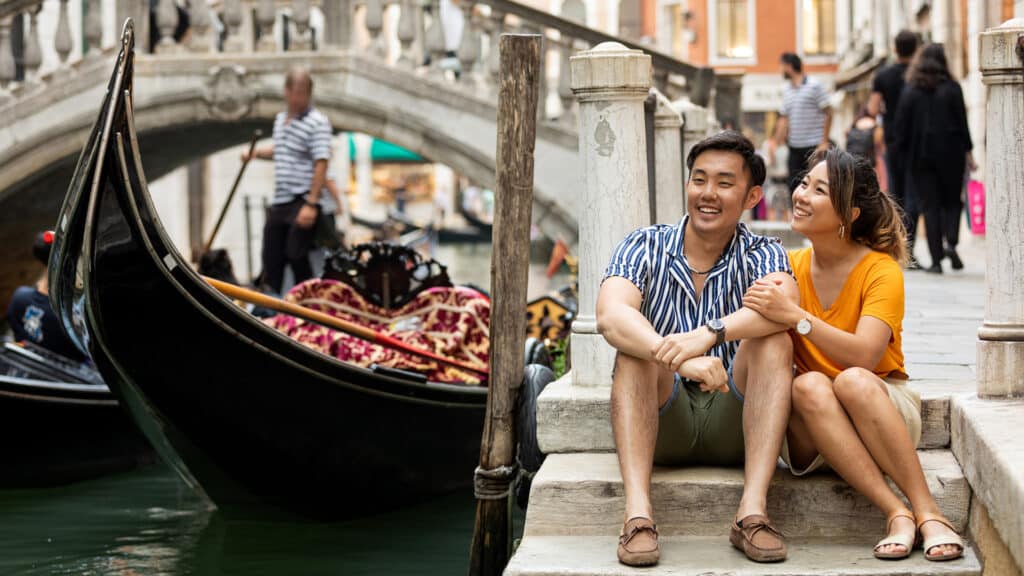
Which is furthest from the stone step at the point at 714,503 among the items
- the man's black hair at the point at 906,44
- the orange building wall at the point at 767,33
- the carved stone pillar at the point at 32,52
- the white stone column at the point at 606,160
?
the orange building wall at the point at 767,33

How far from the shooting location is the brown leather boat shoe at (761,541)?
2.96 m

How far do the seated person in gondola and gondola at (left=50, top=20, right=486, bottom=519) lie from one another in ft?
4.45

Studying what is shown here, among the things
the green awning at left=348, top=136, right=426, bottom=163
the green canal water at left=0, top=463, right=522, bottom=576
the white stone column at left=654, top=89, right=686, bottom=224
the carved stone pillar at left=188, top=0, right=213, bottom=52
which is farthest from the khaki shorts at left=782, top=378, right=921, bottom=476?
the green awning at left=348, top=136, right=426, bottom=163

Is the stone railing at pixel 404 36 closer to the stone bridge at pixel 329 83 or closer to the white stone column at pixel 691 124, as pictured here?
the stone bridge at pixel 329 83

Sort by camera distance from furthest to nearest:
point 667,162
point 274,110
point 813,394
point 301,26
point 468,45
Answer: point 274,110 < point 301,26 < point 468,45 < point 667,162 < point 813,394

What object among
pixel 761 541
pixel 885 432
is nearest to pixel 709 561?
pixel 761 541

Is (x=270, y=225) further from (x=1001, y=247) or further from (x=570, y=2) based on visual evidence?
(x=1001, y=247)

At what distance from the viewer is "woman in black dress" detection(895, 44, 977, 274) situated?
7.03 metres

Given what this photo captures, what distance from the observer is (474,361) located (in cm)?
615

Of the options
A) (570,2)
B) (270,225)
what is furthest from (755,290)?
(570,2)

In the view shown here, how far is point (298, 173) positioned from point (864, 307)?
15.2ft

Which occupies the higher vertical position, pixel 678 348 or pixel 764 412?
pixel 678 348

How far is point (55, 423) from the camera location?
21.9 ft

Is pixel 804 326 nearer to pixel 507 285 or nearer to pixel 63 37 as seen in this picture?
pixel 507 285
